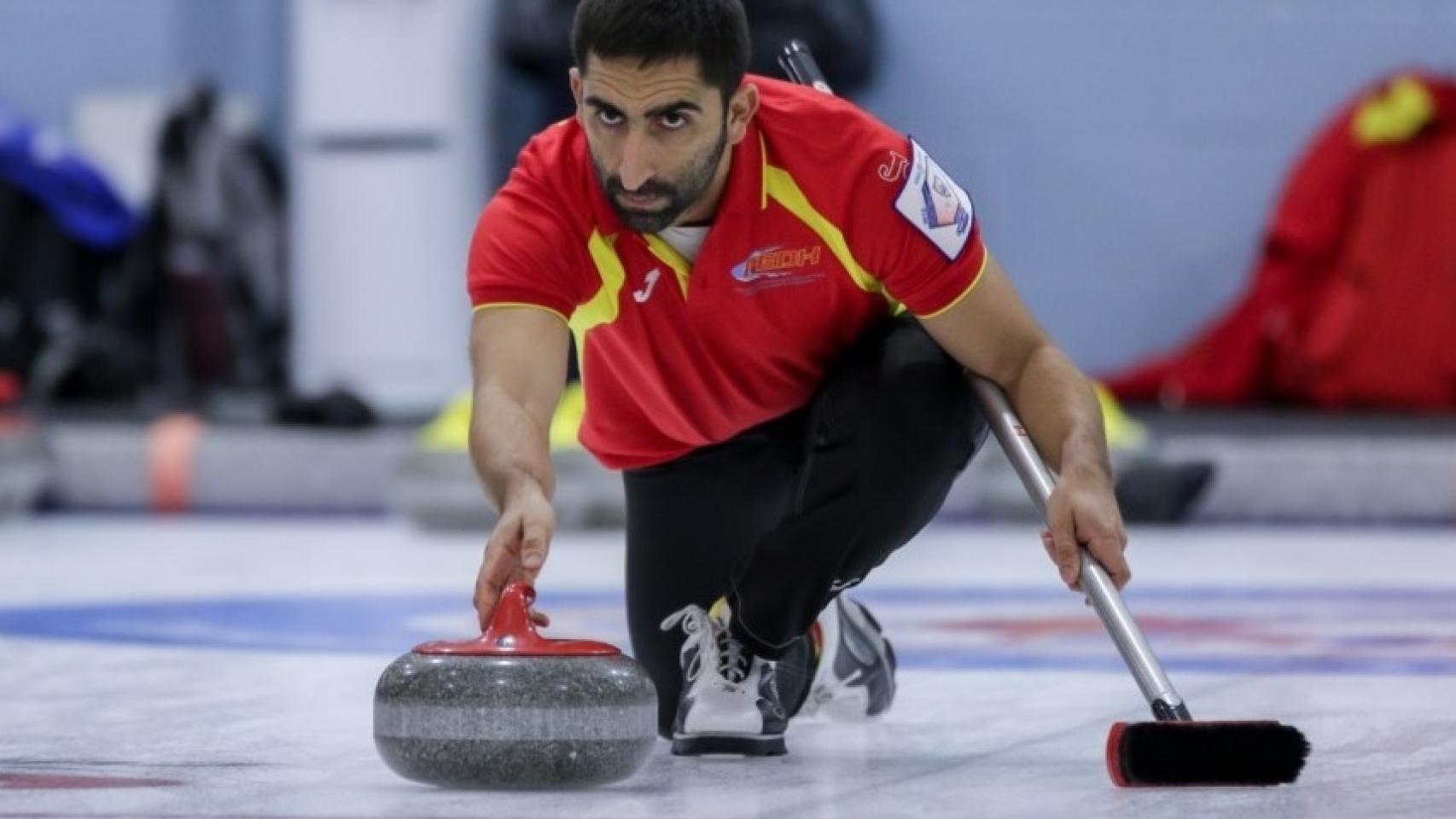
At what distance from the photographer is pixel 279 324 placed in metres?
8.62

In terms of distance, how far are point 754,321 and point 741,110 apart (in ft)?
0.91

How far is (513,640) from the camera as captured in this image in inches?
95.7

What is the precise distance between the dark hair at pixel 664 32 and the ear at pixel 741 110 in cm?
7

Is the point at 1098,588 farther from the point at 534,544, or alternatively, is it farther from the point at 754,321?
the point at 534,544

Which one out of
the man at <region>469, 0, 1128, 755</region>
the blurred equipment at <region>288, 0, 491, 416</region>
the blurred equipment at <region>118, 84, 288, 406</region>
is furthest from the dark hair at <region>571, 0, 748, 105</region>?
the blurred equipment at <region>118, 84, 288, 406</region>

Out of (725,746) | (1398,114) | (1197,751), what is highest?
(1197,751)

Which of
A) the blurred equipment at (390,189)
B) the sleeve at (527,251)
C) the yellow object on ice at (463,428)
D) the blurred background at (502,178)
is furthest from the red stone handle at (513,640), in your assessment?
the blurred equipment at (390,189)

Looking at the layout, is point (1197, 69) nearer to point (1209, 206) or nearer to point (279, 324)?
point (1209, 206)

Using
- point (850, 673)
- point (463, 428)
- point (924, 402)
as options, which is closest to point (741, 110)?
point (924, 402)

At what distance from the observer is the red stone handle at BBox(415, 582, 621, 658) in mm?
2426

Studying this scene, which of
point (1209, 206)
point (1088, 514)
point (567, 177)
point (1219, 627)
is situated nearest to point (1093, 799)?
point (1088, 514)

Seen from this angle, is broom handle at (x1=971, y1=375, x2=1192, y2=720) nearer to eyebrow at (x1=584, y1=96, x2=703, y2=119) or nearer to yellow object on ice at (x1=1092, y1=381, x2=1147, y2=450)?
eyebrow at (x1=584, y1=96, x2=703, y2=119)

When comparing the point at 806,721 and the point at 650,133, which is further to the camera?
the point at 806,721

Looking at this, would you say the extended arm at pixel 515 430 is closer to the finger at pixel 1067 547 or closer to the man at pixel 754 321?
the man at pixel 754 321
